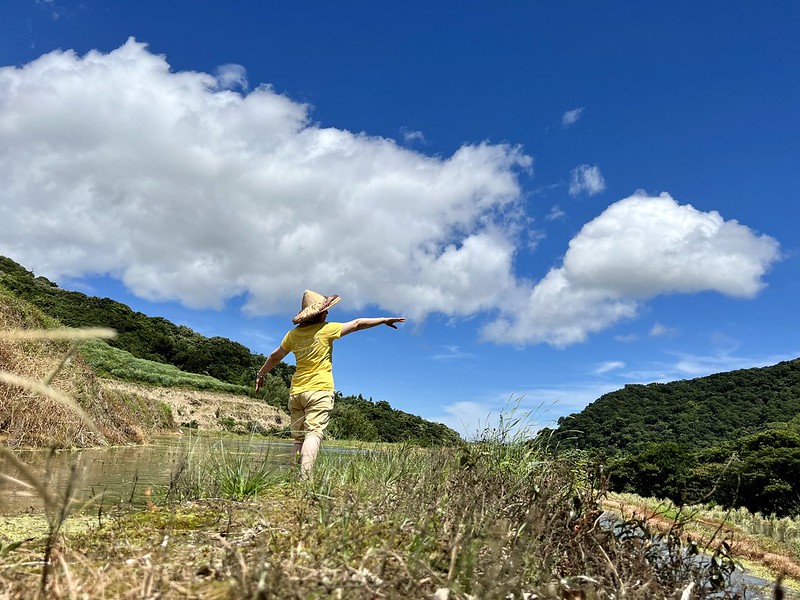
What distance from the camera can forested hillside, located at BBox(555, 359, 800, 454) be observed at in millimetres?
62781

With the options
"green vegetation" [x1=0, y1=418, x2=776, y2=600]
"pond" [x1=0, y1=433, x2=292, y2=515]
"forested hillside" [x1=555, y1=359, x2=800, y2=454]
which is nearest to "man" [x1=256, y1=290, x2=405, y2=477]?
"pond" [x1=0, y1=433, x2=292, y2=515]

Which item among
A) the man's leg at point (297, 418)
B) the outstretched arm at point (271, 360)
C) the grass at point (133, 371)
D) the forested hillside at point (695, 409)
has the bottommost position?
the man's leg at point (297, 418)

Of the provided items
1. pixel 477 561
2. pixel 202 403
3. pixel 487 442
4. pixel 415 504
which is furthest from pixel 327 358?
pixel 202 403

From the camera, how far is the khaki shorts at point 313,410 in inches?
226

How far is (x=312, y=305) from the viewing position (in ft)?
19.7

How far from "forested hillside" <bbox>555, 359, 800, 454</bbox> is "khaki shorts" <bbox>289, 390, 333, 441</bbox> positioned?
54.7 m

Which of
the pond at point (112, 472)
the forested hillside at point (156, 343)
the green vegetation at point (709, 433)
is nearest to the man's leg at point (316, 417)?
the pond at point (112, 472)

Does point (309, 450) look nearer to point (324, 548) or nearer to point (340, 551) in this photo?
point (324, 548)

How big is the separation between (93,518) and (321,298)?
306 centimetres

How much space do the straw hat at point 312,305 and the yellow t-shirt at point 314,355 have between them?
0.16 meters

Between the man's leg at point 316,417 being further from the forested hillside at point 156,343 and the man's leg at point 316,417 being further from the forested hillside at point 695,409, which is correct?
the forested hillside at point 695,409

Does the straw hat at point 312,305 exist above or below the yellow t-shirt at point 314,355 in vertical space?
above

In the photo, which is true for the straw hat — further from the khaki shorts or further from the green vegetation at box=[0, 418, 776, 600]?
the green vegetation at box=[0, 418, 776, 600]

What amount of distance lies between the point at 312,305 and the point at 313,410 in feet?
3.51
